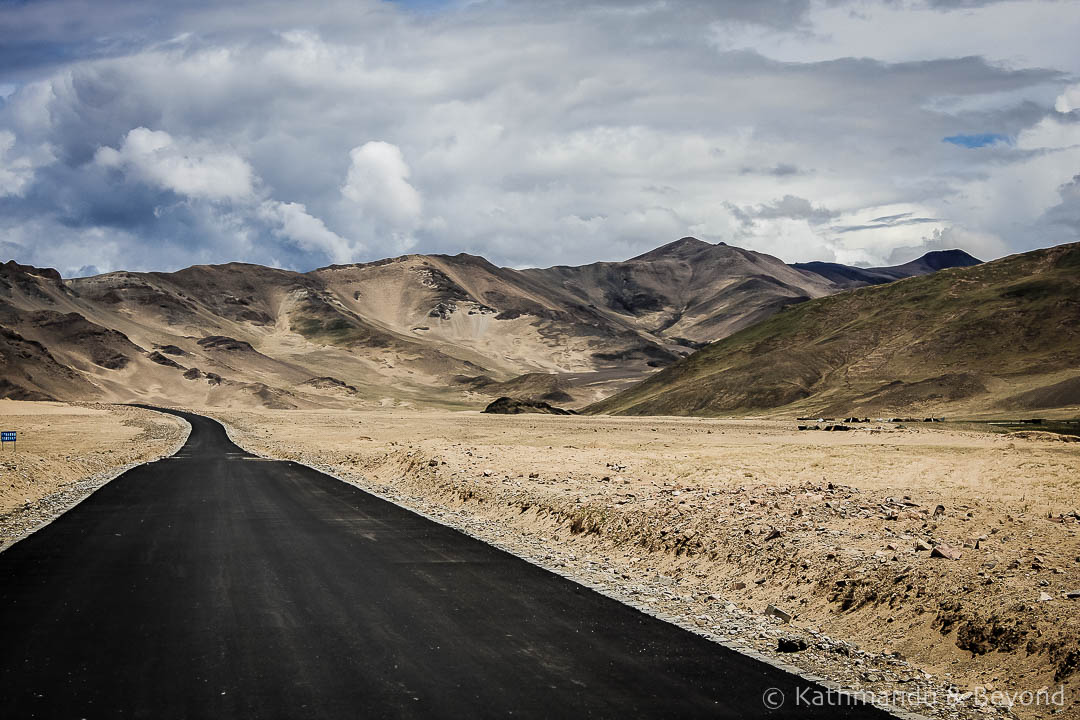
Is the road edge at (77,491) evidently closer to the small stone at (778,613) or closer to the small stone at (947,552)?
the small stone at (778,613)

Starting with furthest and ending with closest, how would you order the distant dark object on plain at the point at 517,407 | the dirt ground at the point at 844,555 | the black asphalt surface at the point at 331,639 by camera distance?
the distant dark object on plain at the point at 517,407, the dirt ground at the point at 844,555, the black asphalt surface at the point at 331,639

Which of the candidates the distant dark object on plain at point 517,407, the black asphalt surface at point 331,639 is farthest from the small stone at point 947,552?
the distant dark object on plain at point 517,407

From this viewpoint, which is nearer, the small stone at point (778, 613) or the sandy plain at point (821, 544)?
the sandy plain at point (821, 544)

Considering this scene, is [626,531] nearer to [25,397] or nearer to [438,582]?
[438,582]

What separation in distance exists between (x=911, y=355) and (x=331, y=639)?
131 meters

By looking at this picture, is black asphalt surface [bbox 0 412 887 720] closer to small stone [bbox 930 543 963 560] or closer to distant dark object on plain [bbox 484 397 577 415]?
small stone [bbox 930 543 963 560]

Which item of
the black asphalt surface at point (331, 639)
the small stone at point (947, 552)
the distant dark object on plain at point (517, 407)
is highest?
the small stone at point (947, 552)

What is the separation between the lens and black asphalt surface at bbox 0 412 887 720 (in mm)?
8156

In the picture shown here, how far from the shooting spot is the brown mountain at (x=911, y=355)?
104062 millimetres

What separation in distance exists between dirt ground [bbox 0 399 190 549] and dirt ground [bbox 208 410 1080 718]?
973 centimetres

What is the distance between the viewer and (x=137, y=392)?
556ft

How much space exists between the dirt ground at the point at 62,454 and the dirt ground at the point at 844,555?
9731 mm

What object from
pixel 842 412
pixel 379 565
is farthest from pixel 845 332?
pixel 379 565

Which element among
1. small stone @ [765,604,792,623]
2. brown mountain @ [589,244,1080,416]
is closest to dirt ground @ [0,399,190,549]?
small stone @ [765,604,792,623]
